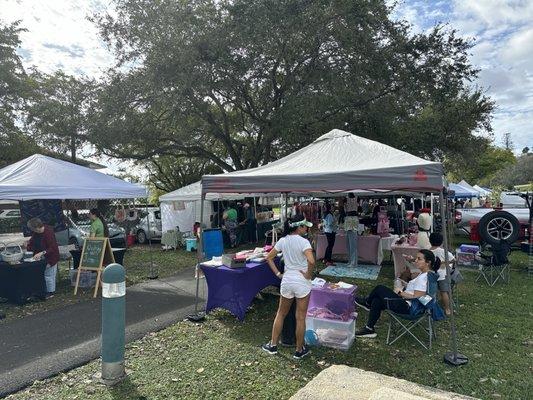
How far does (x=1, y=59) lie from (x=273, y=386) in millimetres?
22716

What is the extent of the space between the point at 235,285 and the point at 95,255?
3789mm

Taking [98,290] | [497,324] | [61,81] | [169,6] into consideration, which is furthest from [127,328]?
[61,81]

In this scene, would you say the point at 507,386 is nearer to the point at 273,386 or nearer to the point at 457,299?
the point at 273,386

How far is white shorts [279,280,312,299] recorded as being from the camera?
4.50 meters

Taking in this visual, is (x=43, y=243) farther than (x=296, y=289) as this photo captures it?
Yes

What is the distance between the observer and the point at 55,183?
25.7 ft

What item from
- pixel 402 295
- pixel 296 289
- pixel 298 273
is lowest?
pixel 402 295

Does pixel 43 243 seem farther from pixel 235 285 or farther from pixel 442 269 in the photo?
pixel 442 269

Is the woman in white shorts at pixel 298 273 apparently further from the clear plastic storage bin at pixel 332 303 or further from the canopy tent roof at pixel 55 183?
the canopy tent roof at pixel 55 183

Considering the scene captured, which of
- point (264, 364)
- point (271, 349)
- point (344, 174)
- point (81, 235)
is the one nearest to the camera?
point (264, 364)

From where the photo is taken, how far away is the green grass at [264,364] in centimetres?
386

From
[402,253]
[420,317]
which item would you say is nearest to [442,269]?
[420,317]

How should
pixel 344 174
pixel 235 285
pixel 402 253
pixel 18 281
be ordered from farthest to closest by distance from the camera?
pixel 402 253
pixel 18 281
pixel 235 285
pixel 344 174

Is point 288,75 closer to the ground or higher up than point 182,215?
higher up
